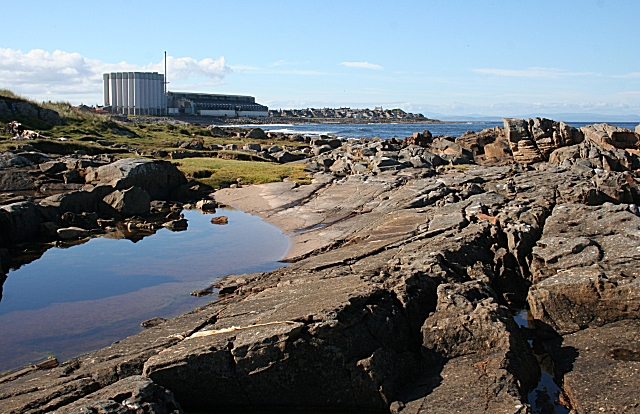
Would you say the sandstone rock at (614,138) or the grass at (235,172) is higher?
the sandstone rock at (614,138)

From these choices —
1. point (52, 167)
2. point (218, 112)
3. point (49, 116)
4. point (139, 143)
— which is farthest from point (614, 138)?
point (218, 112)

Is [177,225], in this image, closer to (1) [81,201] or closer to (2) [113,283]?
(1) [81,201]

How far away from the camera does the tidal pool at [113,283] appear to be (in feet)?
49.8

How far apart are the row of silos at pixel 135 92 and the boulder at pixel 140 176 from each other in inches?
5112

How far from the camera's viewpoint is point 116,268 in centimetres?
2183

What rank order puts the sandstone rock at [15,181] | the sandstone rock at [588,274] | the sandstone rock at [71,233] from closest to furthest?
the sandstone rock at [588,274], the sandstone rock at [71,233], the sandstone rock at [15,181]

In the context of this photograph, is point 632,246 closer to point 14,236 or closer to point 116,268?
point 116,268

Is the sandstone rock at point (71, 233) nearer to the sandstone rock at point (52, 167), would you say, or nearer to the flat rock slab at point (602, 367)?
the sandstone rock at point (52, 167)

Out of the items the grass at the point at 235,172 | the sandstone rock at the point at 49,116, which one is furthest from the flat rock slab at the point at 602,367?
the sandstone rock at the point at 49,116

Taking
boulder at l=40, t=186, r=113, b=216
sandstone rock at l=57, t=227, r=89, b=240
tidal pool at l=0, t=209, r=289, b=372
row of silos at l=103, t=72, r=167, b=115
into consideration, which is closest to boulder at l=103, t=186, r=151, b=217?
boulder at l=40, t=186, r=113, b=216

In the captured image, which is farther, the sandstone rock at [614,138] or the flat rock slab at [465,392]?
the sandstone rock at [614,138]

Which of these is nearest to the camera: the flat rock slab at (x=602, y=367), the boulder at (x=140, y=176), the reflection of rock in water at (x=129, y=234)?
the flat rock slab at (x=602, y=367)

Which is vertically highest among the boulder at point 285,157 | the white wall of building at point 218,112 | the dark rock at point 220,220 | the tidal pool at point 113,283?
the white wall of building at point 218,112

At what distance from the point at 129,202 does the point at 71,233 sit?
17.0 ft
